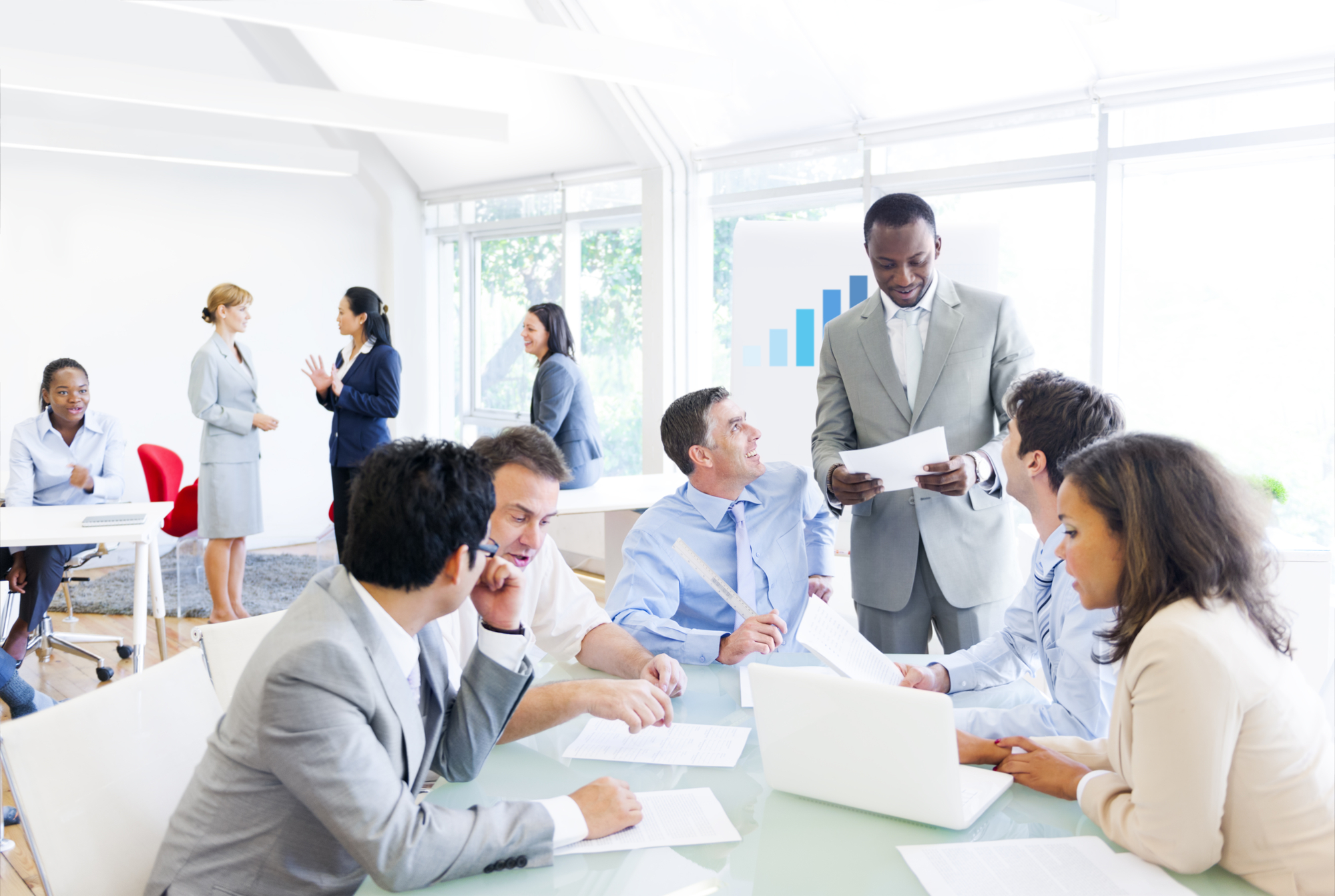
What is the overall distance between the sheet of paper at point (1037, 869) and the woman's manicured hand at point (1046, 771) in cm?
14

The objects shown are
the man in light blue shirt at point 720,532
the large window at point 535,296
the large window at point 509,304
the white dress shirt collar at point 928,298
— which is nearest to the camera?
the man in light blue shirt at point 720,532

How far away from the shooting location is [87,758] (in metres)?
1.46

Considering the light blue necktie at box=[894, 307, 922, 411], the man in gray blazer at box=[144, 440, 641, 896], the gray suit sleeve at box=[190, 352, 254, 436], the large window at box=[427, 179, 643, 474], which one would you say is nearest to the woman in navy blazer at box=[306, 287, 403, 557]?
the gray suit sleeve at box=[190, 352, 254, 436]

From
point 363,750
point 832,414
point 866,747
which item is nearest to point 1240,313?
point 832,414

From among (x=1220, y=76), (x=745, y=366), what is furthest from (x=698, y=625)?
(x=1220, y=76)

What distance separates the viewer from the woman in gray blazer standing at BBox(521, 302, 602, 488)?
16.0ft

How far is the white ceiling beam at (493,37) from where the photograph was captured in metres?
3.38

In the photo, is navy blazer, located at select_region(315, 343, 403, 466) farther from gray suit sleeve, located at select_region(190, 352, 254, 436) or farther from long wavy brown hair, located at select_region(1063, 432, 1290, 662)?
long wavy brown hair, located at select_region(1063, 432, 1290, 662)

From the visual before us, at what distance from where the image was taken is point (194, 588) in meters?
6.12

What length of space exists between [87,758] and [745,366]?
383 cm

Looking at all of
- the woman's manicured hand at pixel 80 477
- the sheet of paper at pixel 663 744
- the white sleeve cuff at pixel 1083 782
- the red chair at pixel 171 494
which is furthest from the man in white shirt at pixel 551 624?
the red chair at pixel 171 494

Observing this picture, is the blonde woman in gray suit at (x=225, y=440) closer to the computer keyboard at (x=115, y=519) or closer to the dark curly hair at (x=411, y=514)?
the computer keyboard at (x=115, y=519)

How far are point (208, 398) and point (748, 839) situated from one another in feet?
14.8

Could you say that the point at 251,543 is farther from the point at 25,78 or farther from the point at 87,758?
the point at 87,758
